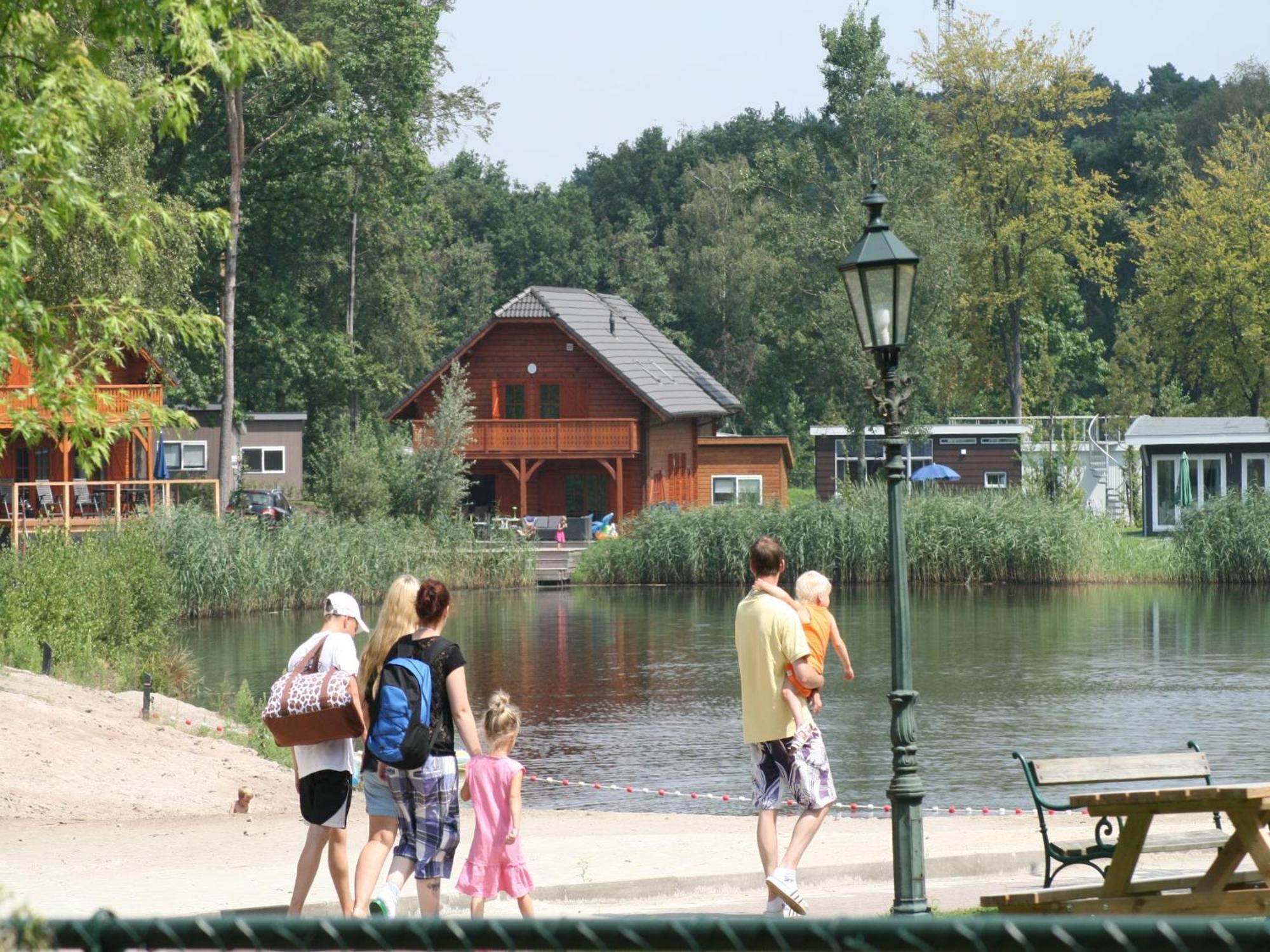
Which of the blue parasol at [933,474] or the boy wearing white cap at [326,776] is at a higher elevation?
the blue parasol at [933,474]

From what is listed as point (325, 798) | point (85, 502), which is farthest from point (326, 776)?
point (85, 502)

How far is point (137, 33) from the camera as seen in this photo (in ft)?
33.3

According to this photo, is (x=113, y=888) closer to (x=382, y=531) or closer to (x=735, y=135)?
(x=382, y=531)

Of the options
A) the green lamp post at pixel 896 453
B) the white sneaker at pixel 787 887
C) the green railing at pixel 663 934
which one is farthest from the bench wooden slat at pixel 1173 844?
the green railing at pixel 663 934

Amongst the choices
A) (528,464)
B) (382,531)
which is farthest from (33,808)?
(528,464)

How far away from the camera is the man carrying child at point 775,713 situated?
8805mm

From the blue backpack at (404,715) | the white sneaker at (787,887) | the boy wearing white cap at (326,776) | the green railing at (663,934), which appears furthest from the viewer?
the white sneaker at (787,887)

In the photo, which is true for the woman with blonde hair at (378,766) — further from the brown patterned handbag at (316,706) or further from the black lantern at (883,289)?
the black lantern at (883,289)

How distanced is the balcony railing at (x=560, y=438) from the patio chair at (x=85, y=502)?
14090mm

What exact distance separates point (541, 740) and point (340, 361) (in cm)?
3586

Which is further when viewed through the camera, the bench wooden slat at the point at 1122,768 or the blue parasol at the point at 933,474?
the blue parasol at the point at 933,474

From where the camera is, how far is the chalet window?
176 ft

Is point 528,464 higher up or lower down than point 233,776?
higher up

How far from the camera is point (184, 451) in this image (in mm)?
57625
